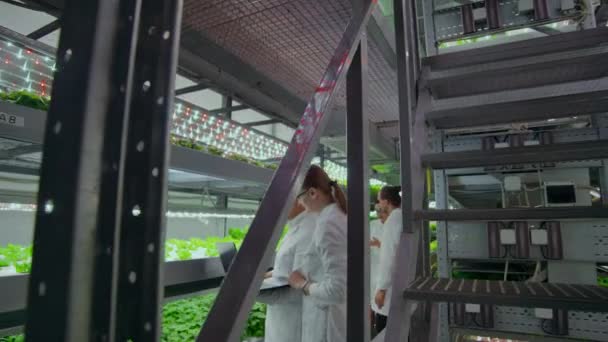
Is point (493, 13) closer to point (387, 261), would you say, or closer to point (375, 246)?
point (387, 261)

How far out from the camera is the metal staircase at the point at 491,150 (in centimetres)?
104

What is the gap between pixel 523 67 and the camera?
1.46 metres

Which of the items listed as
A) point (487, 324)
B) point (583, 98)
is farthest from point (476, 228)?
point (583, 98)

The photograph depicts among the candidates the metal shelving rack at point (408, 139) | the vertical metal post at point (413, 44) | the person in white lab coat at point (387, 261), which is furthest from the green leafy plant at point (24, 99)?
the person in white lab coat at point (387, 261)

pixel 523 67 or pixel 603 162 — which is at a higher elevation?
pixel 523 67

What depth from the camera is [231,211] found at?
3141 mm

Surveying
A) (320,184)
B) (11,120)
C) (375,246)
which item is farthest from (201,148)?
(375,246)

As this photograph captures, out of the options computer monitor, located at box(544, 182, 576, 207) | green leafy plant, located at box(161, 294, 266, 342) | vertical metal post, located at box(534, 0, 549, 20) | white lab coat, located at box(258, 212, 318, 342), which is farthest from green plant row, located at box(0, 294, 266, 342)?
vertical metal post, located at box(534, 0, 549, 20)

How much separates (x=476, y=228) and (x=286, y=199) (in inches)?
79.9

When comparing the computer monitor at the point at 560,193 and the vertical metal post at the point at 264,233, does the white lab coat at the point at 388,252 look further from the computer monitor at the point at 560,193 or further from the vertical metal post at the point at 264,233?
the vertical metal post at the point at 264,233

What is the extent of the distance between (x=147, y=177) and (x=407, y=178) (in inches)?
39.8

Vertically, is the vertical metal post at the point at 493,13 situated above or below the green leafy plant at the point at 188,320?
above

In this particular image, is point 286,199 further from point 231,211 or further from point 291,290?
point 231,211

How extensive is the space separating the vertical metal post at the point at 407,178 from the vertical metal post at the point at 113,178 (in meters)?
0.77
